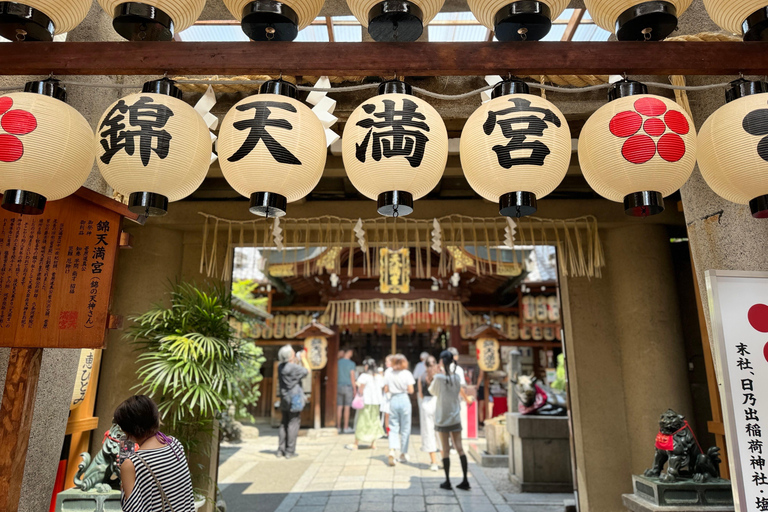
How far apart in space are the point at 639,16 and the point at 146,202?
1.94 m

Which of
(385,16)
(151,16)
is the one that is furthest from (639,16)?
(151,16)

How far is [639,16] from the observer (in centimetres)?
174

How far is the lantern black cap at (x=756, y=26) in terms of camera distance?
1731 mm

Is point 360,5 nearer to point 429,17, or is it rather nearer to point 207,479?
point 429,17

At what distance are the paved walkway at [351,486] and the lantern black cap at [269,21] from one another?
4910 millimetres

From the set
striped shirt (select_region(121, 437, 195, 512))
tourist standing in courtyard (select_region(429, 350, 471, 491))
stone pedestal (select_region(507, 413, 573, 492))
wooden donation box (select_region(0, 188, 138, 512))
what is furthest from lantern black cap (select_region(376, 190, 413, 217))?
stone pedestal (select_region(507, 413, 573, 492))

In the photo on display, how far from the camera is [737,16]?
5.82 feet

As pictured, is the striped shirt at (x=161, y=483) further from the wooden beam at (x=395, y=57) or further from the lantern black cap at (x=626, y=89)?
the lantern black cap at (x=626, y=89)

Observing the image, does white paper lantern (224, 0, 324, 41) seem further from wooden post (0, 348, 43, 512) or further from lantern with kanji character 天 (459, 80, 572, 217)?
wooden post (0, 348, 43, 512)

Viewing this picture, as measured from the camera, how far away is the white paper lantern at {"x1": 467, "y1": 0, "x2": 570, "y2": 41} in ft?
5.57

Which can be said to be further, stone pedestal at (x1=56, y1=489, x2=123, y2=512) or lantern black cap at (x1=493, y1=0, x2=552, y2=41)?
stone pedestal at (x1=56, y1=489, x2=123, y2=512)

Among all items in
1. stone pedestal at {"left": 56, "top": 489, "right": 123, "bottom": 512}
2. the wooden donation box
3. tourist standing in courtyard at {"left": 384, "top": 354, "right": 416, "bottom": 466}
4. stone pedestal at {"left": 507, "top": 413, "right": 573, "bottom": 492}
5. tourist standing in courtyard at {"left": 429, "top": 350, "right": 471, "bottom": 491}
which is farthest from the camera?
tourist standing in courtyard at {"left": 384, "top": 354, "right": 416, "bottom": 466}

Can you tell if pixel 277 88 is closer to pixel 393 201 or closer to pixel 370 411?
pixel 393 201

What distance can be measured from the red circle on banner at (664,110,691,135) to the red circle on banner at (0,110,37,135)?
2.23 metres
